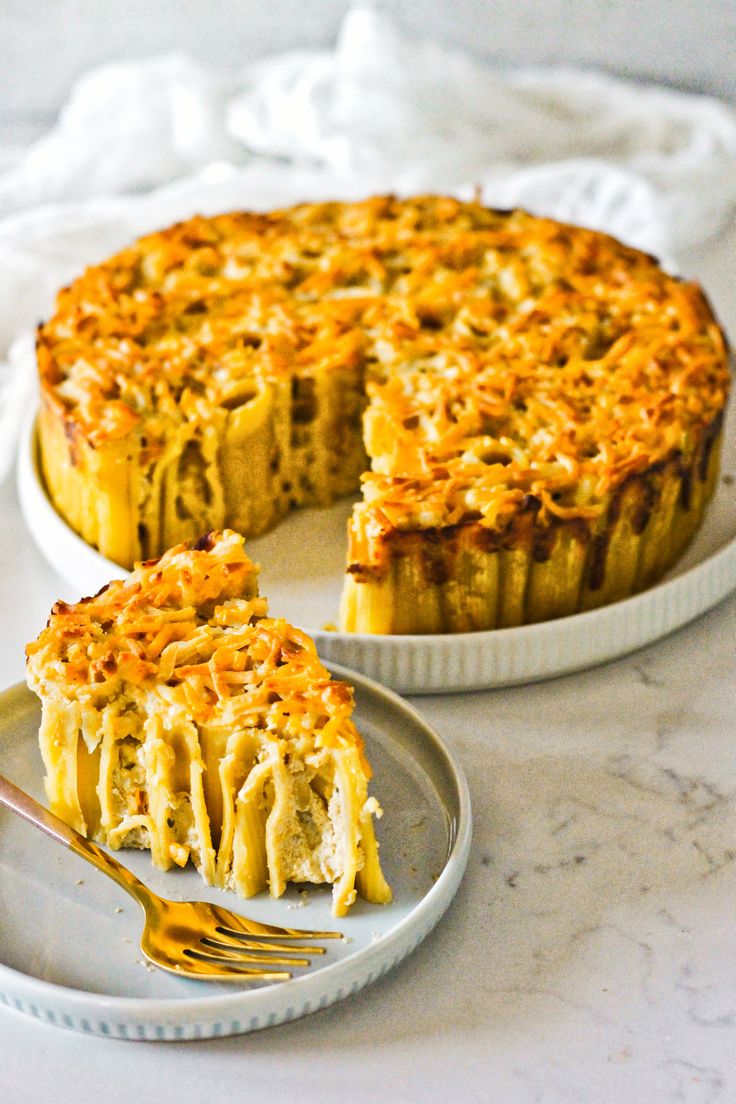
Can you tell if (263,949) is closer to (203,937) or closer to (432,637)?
(203,937)

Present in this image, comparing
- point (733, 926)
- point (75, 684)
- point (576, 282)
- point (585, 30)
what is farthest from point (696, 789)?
point (585, 30)

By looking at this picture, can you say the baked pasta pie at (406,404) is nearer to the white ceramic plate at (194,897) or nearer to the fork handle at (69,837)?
the white ceramic plate at (194,897)

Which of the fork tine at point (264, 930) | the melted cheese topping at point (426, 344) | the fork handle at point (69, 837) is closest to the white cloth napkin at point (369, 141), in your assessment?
the melted cheese topping at point (426, 344)

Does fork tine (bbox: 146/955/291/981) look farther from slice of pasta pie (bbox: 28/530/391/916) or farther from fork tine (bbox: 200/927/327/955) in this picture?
slice of pasta pie (bbox: 28/530/391/916)

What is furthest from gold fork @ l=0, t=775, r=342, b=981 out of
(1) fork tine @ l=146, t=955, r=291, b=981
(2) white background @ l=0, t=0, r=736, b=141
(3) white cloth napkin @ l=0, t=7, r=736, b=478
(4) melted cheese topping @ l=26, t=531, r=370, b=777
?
(2) white background @ l=0, t=0, r=736, b=141

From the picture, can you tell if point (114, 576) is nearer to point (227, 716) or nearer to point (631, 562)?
point (227, 716)
